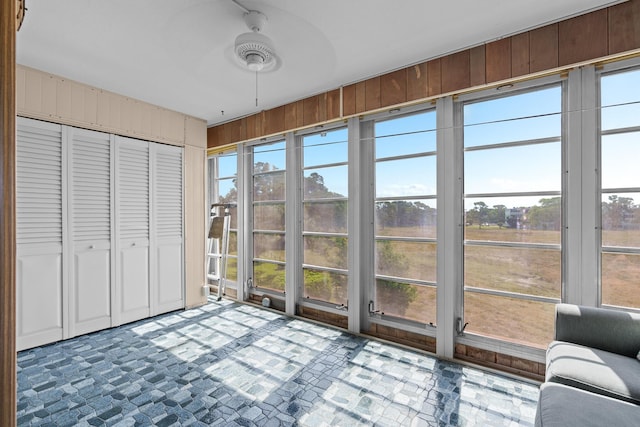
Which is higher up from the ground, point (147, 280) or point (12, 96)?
point (12, 96)

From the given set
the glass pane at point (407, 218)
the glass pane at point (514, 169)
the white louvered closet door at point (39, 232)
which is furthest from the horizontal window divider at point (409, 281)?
the white louvered closet door at point (39, 232)

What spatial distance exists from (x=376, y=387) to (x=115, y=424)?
5.78ft

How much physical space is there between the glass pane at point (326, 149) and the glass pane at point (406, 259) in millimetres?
1131

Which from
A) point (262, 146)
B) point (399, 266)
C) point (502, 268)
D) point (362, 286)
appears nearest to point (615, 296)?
point (502, 268)

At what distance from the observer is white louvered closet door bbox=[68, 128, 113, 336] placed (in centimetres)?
322

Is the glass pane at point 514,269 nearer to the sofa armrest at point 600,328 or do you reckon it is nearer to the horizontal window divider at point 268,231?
the sofa armrest at point 600,328

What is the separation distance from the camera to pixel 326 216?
373 cm

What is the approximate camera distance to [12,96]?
26.3 inches

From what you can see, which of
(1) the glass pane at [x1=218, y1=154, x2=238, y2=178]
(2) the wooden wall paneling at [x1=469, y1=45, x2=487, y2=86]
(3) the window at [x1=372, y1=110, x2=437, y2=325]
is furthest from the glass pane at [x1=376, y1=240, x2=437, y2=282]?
(1) the glass pane at [x1=218, y1=154, x2=238, y2=178]

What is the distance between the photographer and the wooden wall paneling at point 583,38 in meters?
2.07

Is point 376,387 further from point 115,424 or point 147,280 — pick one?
point 147,280

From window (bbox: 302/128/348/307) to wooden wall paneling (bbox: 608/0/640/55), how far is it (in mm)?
2263

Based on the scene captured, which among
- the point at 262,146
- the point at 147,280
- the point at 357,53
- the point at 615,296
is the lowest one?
the point at 147,280

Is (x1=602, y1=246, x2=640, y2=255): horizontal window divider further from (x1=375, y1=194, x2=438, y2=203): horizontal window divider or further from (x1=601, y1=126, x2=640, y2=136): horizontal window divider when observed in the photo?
(x1=375, y1=194, x2=438, y2=203): horizontal window divider
